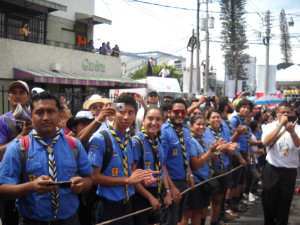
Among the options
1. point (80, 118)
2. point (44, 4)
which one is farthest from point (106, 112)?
point (44, 4)

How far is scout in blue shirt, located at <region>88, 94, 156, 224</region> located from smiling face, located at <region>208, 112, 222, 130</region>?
2.25 meters

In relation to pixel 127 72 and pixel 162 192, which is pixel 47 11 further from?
pixel 127 72

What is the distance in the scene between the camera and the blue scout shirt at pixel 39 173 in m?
2.26

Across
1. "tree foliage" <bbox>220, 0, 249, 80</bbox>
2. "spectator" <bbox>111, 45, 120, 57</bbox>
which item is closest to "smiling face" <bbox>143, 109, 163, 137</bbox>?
"spectator" <bbox>111, 45, 120, 57</bbox>

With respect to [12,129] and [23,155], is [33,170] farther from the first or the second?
[12,129]

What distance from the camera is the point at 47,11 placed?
15078 millimetres

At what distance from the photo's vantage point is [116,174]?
296 cm

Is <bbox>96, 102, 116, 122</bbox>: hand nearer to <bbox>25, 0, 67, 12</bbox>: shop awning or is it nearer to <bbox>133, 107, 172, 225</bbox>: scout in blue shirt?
<bbox>133, 107, 172, 225</bbox>: scout in blue shirt

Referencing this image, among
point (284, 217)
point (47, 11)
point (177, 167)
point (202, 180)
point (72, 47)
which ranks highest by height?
point (47, 11)

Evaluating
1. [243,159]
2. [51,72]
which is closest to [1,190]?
[243,159]

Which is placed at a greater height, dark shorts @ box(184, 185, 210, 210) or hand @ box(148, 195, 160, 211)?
hand @ box(148, 195, 160, 211)

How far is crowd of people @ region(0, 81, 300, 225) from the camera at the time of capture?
2.32 meters

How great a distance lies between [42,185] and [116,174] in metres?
0.95

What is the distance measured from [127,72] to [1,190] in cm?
5300
